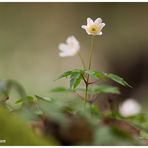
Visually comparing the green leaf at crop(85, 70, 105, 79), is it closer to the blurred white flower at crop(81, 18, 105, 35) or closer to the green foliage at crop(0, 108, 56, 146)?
the blurred white flower at crop(81, 18, 105, 35)

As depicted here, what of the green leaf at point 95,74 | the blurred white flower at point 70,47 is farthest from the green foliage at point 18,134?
the blurred white flower at point 70,47

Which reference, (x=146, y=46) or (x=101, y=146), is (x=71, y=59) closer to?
(x=146, y=46)

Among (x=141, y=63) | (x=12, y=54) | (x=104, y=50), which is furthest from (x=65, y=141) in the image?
(x=104, y=50)

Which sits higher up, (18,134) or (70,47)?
(70,47)

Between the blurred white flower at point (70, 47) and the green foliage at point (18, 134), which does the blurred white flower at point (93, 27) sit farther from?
the green foliage at point (18, 134)

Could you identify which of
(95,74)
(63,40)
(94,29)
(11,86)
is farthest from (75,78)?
(63,40)

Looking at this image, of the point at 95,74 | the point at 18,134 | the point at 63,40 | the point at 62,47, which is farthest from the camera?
the point at 63,40

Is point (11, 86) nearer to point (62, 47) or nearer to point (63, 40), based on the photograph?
point (62, 47)

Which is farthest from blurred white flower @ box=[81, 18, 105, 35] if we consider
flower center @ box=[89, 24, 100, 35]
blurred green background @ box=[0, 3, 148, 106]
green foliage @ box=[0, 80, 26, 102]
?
blurred green background @ box=[0, 3, 148, 106]
